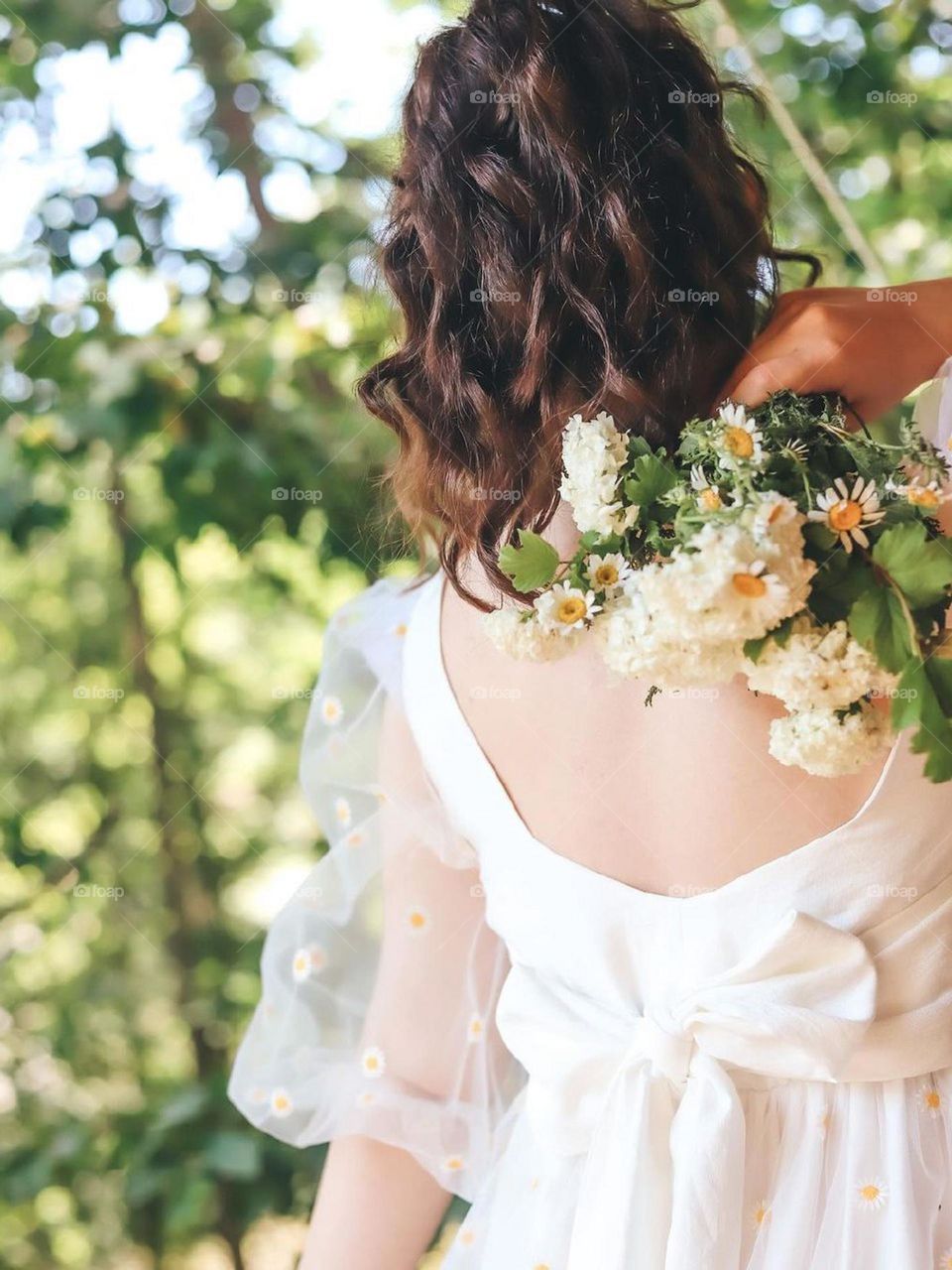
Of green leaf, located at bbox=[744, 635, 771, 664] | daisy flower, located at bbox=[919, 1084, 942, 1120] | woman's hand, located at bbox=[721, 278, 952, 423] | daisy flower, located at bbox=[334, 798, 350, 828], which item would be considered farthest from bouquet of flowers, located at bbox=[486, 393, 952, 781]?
daisy flower, located at bbox=[334, 798, 350, 828]

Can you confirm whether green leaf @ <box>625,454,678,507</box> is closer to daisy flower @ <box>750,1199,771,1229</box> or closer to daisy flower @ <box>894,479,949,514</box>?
daisy flower @ <box>894,479,949,514</box>

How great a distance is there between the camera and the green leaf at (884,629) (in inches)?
23.4

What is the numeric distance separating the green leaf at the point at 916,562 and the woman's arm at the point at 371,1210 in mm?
728

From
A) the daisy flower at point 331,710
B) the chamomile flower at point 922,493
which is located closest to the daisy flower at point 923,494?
the chamomile flower at point 922,493

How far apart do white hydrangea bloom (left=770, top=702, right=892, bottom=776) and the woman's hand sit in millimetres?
247

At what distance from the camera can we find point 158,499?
1.71 metres

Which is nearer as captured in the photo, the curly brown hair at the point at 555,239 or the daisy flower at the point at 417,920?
the curly brown hair at the point at 555,239

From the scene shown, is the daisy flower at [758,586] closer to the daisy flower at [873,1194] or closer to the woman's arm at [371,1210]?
the daisy flower at [873,1194]

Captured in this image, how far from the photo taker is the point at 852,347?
79 centimetres

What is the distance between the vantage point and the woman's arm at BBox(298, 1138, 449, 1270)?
3.35ft

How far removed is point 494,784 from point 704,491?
1.23 feet

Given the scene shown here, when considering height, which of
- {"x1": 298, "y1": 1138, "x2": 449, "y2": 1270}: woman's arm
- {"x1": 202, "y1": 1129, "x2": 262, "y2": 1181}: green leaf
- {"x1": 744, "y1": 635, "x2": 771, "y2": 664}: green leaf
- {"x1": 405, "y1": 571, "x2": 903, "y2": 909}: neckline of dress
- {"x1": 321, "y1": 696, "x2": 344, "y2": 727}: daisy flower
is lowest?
{"x1": 202, "y1": 1129, "x2": 262, "y2": 1181}: green leaf

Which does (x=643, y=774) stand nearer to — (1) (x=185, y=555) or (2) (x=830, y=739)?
(2) (x=830, y=739)

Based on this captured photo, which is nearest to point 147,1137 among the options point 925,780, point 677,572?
point 925,780
